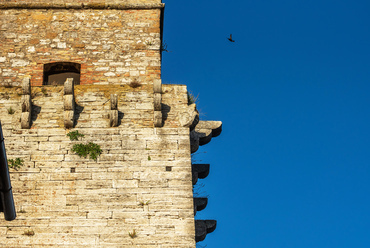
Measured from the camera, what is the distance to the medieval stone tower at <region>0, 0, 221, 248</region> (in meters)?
10.8

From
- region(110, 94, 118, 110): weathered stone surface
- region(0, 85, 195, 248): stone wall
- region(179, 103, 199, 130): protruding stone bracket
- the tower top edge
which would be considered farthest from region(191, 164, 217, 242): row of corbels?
the tower top edge

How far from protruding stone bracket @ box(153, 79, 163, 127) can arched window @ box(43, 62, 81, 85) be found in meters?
2.12

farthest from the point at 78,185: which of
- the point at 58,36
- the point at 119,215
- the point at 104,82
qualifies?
the point at 58,36

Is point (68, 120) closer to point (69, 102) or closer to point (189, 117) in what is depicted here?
point (69, 102)

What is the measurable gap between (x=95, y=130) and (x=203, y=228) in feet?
12.3

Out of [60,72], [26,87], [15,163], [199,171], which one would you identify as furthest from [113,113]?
[199,171]

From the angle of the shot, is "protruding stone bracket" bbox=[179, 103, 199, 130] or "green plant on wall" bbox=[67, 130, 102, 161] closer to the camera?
"green plant on wall" bbox=[67, 130, 102, 161]

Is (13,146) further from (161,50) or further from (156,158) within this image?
(161,50)

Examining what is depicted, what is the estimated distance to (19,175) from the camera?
11.3 metres

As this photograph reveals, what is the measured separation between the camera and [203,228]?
45.8 feet

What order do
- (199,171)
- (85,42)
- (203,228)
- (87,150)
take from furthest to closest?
1. (199,171)
2. (203,228)
3. (85,42)
4. (87,150)

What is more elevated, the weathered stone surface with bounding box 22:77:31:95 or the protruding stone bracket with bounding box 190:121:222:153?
the weathered stone surface with bounding box 22:77:31:95

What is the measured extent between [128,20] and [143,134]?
3.35m

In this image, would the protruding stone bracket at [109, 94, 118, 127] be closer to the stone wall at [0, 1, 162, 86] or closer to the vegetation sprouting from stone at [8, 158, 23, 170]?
the stone wall at [0, 1, 162, 86]
